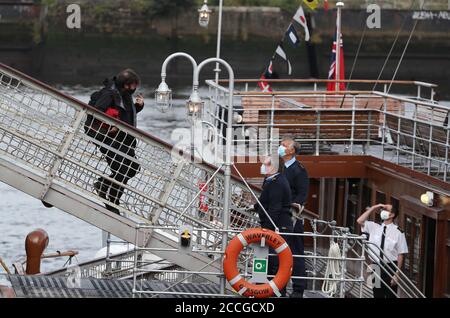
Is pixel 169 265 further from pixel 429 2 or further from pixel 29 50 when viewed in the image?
pixel 429 2

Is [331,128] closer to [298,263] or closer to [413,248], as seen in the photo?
[413,248]

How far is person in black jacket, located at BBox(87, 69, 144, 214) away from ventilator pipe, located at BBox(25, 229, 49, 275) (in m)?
1.67

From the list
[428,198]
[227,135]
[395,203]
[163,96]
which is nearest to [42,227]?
[395,203]

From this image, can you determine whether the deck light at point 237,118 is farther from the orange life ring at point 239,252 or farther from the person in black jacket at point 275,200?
the orange life ring at point 239,252

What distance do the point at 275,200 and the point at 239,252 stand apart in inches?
30.3

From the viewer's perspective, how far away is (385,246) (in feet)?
50.1

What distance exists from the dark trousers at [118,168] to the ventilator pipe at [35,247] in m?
1.68

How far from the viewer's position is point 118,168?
14.6m

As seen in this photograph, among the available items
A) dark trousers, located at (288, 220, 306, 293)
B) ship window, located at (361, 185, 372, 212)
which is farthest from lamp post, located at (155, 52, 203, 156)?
ship window, located at (361, 185, 372, 212)

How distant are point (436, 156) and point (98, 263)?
5.51 m

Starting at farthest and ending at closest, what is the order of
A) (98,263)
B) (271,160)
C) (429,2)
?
(429,2), (98,263), (271,160)

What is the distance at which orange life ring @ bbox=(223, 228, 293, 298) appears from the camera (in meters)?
13.1

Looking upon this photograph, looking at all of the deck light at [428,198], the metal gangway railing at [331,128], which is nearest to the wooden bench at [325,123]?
the metal gangway railing at [331,128]
